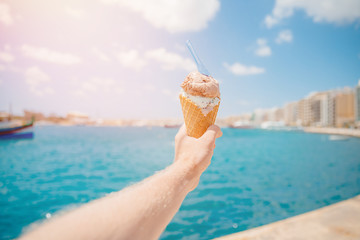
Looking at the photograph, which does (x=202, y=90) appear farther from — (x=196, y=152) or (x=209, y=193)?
(x=209, y=193)

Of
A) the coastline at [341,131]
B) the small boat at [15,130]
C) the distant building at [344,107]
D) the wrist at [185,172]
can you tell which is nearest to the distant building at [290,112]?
the distant building at [344,107]

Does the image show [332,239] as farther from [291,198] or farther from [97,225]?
[291,198]

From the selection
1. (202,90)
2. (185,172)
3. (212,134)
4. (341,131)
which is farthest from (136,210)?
(341,131)

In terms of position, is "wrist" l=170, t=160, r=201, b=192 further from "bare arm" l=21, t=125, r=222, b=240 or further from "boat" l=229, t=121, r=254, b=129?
"boat" l=229, t=121, r=254, b=129

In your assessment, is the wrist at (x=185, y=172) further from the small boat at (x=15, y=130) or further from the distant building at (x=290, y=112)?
the distant building at (x=290, y=112)

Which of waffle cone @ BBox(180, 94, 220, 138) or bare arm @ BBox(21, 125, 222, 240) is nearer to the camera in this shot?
bare arm @ BBox(21, 125, 222, 240)

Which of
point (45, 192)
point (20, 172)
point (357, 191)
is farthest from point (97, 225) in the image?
point (20, 172)

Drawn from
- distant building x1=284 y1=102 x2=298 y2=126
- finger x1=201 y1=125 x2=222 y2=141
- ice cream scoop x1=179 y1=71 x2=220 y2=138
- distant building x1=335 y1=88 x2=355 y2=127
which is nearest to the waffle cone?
ice cream scoop x1=179 y1=71 x2=220 y2=138
